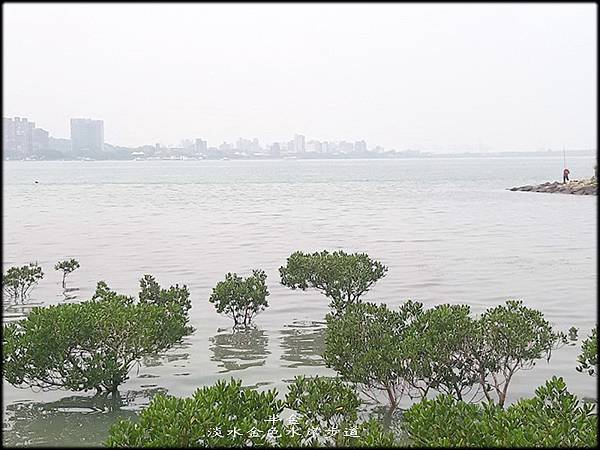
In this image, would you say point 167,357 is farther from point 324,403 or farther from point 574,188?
point 574,188

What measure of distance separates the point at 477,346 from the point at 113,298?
579 cm

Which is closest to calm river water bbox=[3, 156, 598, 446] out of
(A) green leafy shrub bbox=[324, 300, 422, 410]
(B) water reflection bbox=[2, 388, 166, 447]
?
(B) water reflection bbox=[2, 388, 166, 447]

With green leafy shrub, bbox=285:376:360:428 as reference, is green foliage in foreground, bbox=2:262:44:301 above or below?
below

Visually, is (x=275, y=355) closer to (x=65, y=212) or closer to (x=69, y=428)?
(x=69, y=428)

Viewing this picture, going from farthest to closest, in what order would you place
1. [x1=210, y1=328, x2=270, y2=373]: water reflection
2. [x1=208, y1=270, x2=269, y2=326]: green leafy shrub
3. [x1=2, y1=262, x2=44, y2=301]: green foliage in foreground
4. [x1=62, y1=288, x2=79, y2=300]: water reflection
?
[x1=62, y1=288, x2=79, y2=300]: water reflection → [x1=2, y1=262, x2=44, y2=301]: green foliage in foreground → [x1=208, y1=270, x2=269, y2=326]: green leafy shrub → [x1=210, y1=328, x2=270, y2=373]: water reflection

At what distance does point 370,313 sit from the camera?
11.3 meters

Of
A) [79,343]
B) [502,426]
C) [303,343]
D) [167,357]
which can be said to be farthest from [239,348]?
[502,426]

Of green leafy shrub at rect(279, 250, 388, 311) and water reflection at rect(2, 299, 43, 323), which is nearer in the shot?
green leafy shrub at rect(279, 250, 388, 311)

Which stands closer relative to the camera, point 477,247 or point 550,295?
point 550,295

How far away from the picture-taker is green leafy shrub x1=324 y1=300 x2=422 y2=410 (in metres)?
10.2

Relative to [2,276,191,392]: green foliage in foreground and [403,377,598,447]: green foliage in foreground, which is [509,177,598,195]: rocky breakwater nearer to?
[2,276,191,392]: green foliage in foreground

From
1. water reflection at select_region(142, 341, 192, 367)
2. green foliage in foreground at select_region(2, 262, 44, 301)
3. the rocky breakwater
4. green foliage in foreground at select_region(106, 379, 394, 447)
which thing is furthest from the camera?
the rocky breakwater

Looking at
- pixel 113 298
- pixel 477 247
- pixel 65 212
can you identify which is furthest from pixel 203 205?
pixel 113 298

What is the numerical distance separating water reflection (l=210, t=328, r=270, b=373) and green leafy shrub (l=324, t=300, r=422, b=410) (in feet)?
12.0
